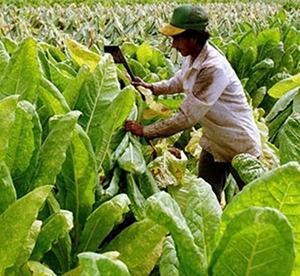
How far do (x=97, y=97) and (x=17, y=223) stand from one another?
2.58 feet

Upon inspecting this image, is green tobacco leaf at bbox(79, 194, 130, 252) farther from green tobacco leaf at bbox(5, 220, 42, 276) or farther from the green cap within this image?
the green cap

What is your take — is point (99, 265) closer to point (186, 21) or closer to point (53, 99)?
point (53, 99)

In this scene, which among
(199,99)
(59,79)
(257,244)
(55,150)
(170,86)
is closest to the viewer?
(257,244)

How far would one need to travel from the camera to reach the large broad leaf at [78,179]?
1881 mm

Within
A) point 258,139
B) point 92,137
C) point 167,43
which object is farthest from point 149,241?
point 167,43

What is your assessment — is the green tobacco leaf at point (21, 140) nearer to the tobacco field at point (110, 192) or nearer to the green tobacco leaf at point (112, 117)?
the tobacco field at point (110, 192)

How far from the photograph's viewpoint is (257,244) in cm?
105

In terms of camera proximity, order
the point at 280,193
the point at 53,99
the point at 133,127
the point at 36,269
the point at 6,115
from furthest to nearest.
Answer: the point at 133,127
the point at 53,99
the point at 36,269
the point at 6,115
the point at 280,193

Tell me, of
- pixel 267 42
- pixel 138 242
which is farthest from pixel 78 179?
pixel 267 42

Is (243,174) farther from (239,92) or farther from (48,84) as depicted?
(239,92)

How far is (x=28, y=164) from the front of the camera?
1.74 m

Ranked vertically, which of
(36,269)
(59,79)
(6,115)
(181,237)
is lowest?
(36,269)

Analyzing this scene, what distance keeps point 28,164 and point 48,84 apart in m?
0.36

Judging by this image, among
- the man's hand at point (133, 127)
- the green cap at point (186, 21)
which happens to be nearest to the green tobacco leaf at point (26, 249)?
the man's hand at point (133, 127)
